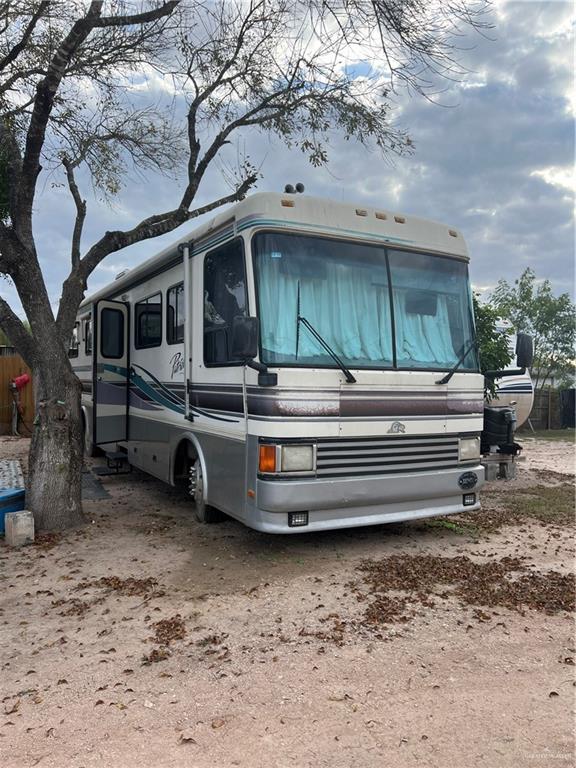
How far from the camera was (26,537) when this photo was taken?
578 centimetres

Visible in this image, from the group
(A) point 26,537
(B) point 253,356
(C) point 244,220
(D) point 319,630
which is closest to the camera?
(D) point 319,630

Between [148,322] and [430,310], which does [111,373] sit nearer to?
[148,322]

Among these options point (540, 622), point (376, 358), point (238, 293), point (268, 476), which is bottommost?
point (540, 622)

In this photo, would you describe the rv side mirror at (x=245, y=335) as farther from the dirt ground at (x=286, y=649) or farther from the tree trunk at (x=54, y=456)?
the tree trunk at (x=54, y=456)

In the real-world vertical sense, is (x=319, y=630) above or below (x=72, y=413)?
below

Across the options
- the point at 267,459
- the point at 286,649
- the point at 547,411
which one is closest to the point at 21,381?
the point at 267,459

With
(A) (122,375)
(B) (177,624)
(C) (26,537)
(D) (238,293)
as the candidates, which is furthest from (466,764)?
(A) (122,375)

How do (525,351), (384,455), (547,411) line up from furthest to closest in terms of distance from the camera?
(547,411) → (525,351) → (384,455)

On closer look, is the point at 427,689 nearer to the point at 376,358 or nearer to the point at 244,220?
the point at 376,358

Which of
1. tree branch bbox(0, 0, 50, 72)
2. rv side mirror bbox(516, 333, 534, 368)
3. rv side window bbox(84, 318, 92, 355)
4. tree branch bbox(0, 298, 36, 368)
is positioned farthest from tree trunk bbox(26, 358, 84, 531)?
rv side mirror bbox(516, 333, 534, 368)

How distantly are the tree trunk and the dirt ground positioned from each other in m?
0.33

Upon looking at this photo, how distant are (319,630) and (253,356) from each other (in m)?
2.01

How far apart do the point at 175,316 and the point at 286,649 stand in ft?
12.8

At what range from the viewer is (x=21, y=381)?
14906mm
